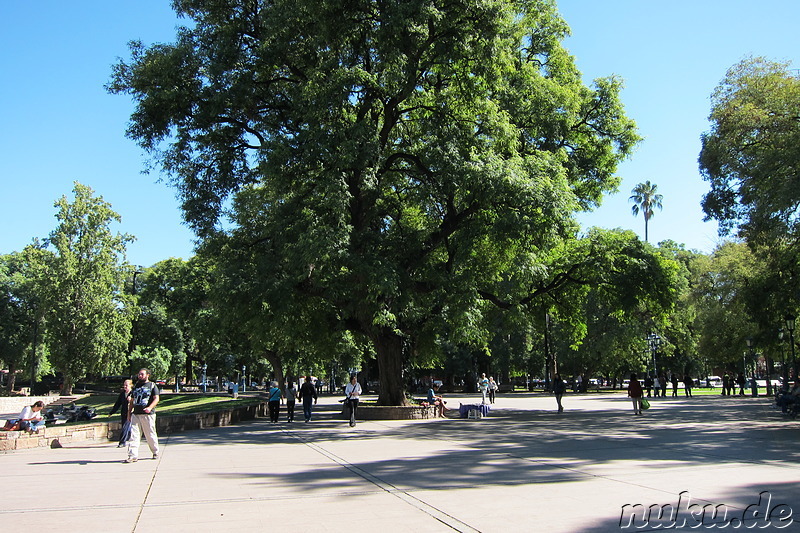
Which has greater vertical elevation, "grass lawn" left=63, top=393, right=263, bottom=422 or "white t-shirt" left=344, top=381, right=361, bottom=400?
"white t-shirt" left=344, top=381, right=361, bottom=400

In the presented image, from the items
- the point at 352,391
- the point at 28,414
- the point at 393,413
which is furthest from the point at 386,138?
the point at 28,414

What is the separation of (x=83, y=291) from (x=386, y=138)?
37.9m

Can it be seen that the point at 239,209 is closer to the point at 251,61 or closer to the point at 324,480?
the point at 251,61

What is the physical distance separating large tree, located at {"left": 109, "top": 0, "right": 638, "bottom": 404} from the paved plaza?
5.71 metres

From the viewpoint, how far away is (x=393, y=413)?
71.8 ft

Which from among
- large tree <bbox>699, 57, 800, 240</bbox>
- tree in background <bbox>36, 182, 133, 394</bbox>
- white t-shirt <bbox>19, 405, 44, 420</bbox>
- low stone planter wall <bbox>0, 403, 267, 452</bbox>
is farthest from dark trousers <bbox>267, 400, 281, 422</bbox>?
tree in background <bbox>36, 182, 133, 394</bbox>

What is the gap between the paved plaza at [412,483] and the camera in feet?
21.0

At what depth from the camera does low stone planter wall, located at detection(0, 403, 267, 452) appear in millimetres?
13891

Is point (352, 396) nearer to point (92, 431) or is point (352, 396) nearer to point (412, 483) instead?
point (92, 431)

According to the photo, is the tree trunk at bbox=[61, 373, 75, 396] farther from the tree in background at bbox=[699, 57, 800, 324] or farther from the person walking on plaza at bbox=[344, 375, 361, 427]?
the tree in background at bbox=[699, 57, 800, 324]

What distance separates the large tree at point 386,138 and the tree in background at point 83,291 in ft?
102

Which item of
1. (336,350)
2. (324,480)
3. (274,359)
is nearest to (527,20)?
(336,350)

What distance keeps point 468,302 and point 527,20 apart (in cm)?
1189

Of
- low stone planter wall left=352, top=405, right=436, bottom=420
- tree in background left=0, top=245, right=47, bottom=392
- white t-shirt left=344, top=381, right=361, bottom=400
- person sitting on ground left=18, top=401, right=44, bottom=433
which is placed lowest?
low stone planter wall left=352, top=405, right=436, bottom=420
